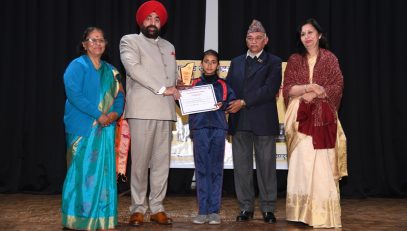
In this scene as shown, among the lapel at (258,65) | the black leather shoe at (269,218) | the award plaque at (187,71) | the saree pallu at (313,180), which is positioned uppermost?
the award plaque at (187,71)

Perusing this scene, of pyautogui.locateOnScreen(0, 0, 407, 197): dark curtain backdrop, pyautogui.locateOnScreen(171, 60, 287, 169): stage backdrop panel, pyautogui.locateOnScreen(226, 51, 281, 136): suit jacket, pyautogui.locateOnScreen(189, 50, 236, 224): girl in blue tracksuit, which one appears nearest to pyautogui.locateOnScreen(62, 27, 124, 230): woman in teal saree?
pyautogui.locateOnScreen(189, 50, 236, 224): girl in blue tracksuit

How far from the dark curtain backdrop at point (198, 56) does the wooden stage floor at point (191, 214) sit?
0.47m

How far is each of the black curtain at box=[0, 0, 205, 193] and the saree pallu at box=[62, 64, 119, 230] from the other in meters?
2.68

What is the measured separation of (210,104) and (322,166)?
0.99 meters

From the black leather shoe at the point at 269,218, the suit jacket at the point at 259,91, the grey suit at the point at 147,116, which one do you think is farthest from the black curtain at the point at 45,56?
the black leather shoe at the point at 269,218

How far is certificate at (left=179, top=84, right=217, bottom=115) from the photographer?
147 inches

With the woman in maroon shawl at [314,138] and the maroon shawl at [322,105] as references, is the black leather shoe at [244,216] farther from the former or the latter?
the maroon shawl at [322,105]

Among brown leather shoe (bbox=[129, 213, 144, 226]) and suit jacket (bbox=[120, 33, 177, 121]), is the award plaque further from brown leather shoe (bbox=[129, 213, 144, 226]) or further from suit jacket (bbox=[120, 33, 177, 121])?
brown leather shoe (bbox=[129, 213, 144, 226])

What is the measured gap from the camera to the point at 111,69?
373 cm

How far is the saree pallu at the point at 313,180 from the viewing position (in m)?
3.68

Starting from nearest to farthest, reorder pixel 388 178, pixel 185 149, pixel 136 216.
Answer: pixel 136 216
pixel 185 149
pixel 388 178

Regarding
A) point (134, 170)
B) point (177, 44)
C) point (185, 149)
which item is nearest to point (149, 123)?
point (134, 170)

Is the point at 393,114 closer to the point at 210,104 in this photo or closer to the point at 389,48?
the point at 389,48

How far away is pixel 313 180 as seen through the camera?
3744 millimetres
